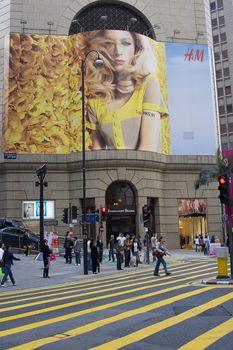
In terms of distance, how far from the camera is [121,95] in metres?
40.1

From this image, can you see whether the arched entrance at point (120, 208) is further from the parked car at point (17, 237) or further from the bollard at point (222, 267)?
the bollard at point (222, 267)

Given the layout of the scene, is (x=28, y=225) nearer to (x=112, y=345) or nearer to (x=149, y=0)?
(x=149, y=0)

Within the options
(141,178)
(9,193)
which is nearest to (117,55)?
(141,178)

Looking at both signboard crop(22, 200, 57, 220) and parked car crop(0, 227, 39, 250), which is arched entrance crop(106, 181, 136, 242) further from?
parked car crop(0, 227, 39, 250)

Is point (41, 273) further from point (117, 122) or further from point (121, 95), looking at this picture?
point (121, 95)

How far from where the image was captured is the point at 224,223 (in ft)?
138

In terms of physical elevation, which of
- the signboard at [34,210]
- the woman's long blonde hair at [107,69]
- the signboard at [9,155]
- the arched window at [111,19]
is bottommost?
the signboard at [34,210]

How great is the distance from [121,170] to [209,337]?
32133mm

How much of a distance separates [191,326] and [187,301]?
308cm

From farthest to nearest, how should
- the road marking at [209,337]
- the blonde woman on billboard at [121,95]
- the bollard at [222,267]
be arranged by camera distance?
the blonde woman on billboard at [121,95], the bollard at [222,267], the road marking at [209,337]

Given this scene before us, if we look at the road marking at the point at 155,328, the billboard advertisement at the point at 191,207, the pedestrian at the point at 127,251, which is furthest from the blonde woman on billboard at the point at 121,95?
the road marking at the point at 155,328

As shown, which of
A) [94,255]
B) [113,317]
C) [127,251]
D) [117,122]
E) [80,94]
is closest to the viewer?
[113,317]

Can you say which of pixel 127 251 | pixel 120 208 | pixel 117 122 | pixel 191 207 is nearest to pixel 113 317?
pixel 127 251

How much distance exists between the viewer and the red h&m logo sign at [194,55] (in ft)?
148
